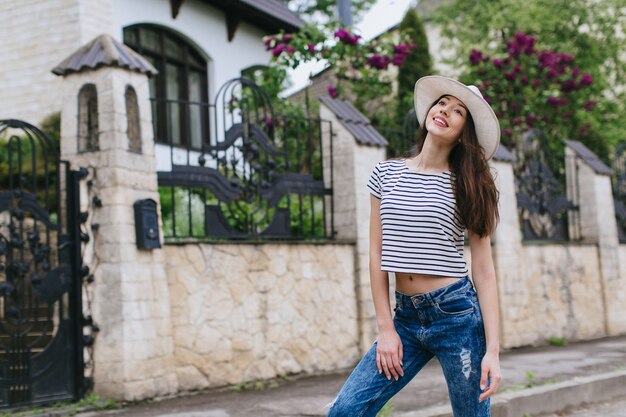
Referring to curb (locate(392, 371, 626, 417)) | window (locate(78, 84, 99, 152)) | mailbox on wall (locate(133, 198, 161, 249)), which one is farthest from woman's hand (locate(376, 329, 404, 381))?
window (locate(78, 84, 99, 152))

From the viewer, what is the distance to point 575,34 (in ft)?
59.9

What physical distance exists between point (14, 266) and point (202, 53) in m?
9.75

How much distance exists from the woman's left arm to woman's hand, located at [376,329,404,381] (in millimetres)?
319

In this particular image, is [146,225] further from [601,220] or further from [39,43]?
[601,220]

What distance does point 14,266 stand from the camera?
652 centimetres

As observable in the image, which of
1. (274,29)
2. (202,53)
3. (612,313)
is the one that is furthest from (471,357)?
(274,29)

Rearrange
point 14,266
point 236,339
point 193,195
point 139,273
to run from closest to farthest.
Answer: point 14,266
point 139,273
point 236,339
point 193,195

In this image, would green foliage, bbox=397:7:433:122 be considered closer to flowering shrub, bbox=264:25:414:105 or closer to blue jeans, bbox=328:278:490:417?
flowering shrub, bbox=264:25:414:105

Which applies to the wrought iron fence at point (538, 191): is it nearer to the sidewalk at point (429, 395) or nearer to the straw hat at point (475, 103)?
the sidewalk at point (429, 395)

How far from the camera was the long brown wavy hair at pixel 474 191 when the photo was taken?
333 cm

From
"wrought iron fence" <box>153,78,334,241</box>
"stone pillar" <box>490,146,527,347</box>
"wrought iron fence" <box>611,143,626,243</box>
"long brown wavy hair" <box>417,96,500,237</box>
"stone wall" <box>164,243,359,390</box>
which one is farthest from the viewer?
"wrought iron fence" <box>611,143,626,243</box>

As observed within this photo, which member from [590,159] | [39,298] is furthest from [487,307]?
[590,159]

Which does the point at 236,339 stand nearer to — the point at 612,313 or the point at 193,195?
the point at 193,195

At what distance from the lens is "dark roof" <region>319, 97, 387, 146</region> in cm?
913
